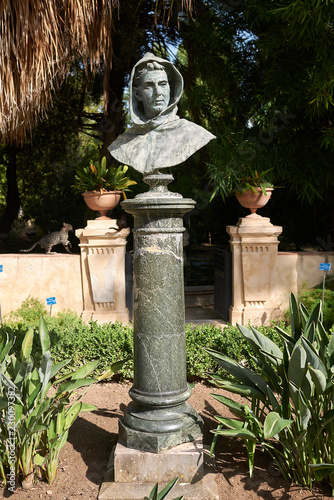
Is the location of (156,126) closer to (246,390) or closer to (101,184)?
(246,390)

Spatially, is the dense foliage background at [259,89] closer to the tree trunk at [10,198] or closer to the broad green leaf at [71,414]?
the tree trunk at [10,198]

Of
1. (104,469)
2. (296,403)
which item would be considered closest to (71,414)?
(104,469)

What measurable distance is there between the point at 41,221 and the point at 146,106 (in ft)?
34.4

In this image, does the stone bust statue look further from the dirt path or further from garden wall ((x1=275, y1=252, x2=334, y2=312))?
garden wall ((x1=275, y1=252, x2=334, y2=312))

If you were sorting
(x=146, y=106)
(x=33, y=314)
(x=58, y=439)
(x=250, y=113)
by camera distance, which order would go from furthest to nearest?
1. (x=250, y=113)
2. (x=33, y=314)
3. (x=146, y=106)
4. (x=58, y=439)

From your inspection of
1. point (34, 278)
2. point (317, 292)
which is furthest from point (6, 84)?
point (317, 292)

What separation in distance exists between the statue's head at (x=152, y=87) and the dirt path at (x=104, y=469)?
2.22 m

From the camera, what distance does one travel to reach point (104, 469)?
3.01 meters

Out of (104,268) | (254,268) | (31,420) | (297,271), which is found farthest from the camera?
(297,271)

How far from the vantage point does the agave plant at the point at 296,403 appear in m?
2.49

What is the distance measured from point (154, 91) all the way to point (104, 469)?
2.49 m

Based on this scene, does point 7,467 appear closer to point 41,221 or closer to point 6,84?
point 6,84

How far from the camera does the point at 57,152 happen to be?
11.9m

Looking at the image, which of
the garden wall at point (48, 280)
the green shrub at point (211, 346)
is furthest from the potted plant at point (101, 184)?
the green shrub at point (211, 346)
